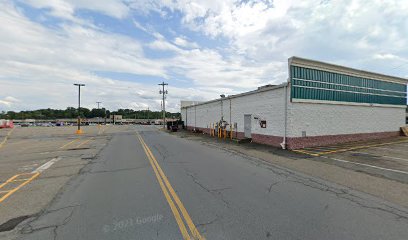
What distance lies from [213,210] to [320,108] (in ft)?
46.5

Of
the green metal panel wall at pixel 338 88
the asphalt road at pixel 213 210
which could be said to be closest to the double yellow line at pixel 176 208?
the asphalt road at pixel 213 210

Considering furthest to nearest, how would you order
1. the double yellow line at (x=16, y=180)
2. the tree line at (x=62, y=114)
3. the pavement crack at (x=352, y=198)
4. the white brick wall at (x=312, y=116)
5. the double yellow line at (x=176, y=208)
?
the tree line at (x=62, y=114), the white brick wall at (x=312, y=116), the double yellow line at (x=16, y=180), the pavement crack at (x=352, y=198), the double yellow line at (x=176, y=208)

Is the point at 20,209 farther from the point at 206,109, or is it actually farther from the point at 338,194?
the point at 206,109

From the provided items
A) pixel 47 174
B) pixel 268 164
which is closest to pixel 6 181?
pixel 47 174

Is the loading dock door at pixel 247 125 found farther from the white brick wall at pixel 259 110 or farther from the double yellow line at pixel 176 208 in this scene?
the double yellow line at pixel 176 208

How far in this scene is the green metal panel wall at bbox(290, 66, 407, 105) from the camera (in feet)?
48.4

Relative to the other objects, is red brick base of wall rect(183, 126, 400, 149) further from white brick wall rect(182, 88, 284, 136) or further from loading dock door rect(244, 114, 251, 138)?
loading dock door rect(244, 114, 251, 138)

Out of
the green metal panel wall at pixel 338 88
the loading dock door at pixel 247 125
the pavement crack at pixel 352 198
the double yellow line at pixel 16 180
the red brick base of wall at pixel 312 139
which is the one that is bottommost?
the double yellow line at pixel 16 180

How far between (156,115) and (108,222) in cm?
16843

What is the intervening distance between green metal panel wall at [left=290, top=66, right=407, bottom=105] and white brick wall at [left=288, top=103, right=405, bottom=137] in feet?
2.26

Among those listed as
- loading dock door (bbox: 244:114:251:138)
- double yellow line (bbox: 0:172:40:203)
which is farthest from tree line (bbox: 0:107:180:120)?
double yellow line (bbox: 0:172:40:203)

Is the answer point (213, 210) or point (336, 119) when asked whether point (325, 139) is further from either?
point (213, 210)

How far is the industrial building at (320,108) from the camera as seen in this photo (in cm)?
1475

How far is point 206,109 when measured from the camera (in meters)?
31.4
